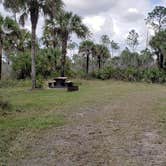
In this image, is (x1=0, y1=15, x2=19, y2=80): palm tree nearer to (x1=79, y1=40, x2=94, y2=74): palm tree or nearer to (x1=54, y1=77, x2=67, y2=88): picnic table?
(x1=54, y1=77, x2=67, y2=88): picnic table

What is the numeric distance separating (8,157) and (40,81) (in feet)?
62.7

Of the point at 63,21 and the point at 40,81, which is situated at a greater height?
the point at 63,21

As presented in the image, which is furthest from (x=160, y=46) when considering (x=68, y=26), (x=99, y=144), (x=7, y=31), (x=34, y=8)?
(x=99, y=144)

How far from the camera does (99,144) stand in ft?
22.5

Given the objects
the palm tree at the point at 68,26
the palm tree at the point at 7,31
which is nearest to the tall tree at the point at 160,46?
the palm tree at the point at 68,26

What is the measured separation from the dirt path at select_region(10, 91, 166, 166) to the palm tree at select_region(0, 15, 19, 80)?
20.0 m

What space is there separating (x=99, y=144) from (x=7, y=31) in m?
24.0

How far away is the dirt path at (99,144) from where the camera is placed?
18.7 feet

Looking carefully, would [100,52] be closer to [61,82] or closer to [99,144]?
[61,82]

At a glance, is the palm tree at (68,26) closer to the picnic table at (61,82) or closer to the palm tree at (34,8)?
the picnic table at (61,82)

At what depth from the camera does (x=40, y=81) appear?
2492 centimetres

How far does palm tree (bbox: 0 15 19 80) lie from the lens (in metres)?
28.6

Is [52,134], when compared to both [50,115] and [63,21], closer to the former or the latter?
[50,115]

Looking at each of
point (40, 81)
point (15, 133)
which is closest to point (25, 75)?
point (40, 81)
